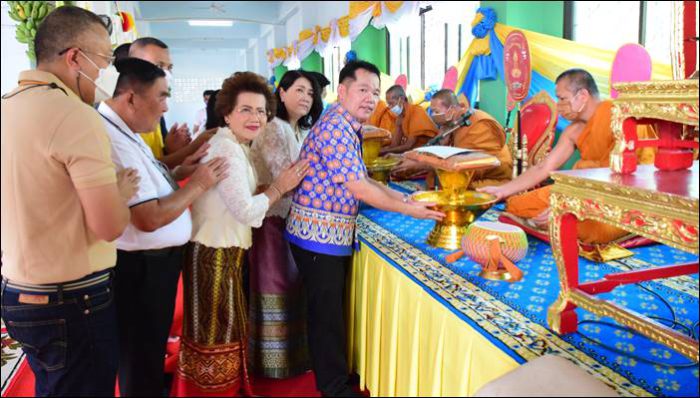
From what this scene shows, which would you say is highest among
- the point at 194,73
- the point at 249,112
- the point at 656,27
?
the point at 194,73

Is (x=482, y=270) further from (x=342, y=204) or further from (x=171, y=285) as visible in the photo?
(x=171, y=285)

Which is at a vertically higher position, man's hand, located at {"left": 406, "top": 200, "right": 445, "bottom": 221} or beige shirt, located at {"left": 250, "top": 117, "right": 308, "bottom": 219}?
beige shirt, located at {"left": 250, "top": 117, "right": 308, "bottom": 219}

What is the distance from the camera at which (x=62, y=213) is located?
1040 millimetres

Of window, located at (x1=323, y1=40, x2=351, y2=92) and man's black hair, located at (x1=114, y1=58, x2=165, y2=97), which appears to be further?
window, located at (x1=323, y1=40, x2=351, y2=92)

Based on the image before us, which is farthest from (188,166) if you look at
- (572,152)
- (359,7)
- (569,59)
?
(359,7)

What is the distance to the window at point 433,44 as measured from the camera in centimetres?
499

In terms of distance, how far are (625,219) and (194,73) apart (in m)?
19.6

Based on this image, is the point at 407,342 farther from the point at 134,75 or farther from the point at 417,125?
the point at 417,125

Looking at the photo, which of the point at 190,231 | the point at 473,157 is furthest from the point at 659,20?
the point at 190,231

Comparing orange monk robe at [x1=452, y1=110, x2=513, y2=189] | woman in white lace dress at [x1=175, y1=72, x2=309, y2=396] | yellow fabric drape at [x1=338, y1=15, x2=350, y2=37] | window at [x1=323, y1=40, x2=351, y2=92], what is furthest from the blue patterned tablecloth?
Result: yellow fabric drape at [x1=338, y1=15, x2=350, y2=37]

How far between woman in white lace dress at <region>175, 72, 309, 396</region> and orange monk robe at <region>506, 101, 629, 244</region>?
0.87 meters

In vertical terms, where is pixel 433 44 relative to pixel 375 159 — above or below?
above

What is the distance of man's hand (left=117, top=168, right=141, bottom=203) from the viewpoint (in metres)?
1.26

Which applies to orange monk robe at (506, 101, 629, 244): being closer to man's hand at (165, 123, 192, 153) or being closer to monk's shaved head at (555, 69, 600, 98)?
monk's shaved head at (555, 69, 600, 98)
